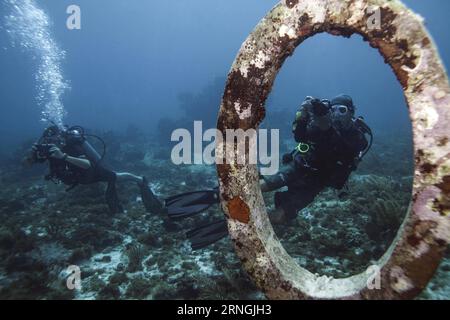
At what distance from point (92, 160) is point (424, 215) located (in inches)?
328

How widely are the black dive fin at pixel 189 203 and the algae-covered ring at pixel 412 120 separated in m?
2.36

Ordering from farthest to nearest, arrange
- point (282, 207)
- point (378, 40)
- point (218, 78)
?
point (218, 78) < point (282, 207) < point (378, 40)

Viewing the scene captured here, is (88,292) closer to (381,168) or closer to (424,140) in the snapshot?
(424,140)

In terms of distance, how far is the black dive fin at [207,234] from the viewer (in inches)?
192

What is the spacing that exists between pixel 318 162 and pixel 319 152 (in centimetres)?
20

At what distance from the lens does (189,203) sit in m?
5.21

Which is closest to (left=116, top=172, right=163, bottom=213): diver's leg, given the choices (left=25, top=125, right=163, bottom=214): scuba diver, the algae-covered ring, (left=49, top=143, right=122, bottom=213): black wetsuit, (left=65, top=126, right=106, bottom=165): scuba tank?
(left=25, top=125, right=163, bottom=214): scuba diver

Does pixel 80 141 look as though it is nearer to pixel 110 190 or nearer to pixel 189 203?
pixel 110 190

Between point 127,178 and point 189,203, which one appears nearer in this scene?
point 189,203

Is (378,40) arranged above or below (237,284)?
above

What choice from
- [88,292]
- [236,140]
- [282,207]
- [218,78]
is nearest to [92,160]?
[88,292]

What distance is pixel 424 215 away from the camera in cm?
206

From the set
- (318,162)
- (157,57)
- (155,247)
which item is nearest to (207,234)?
(155,247)
